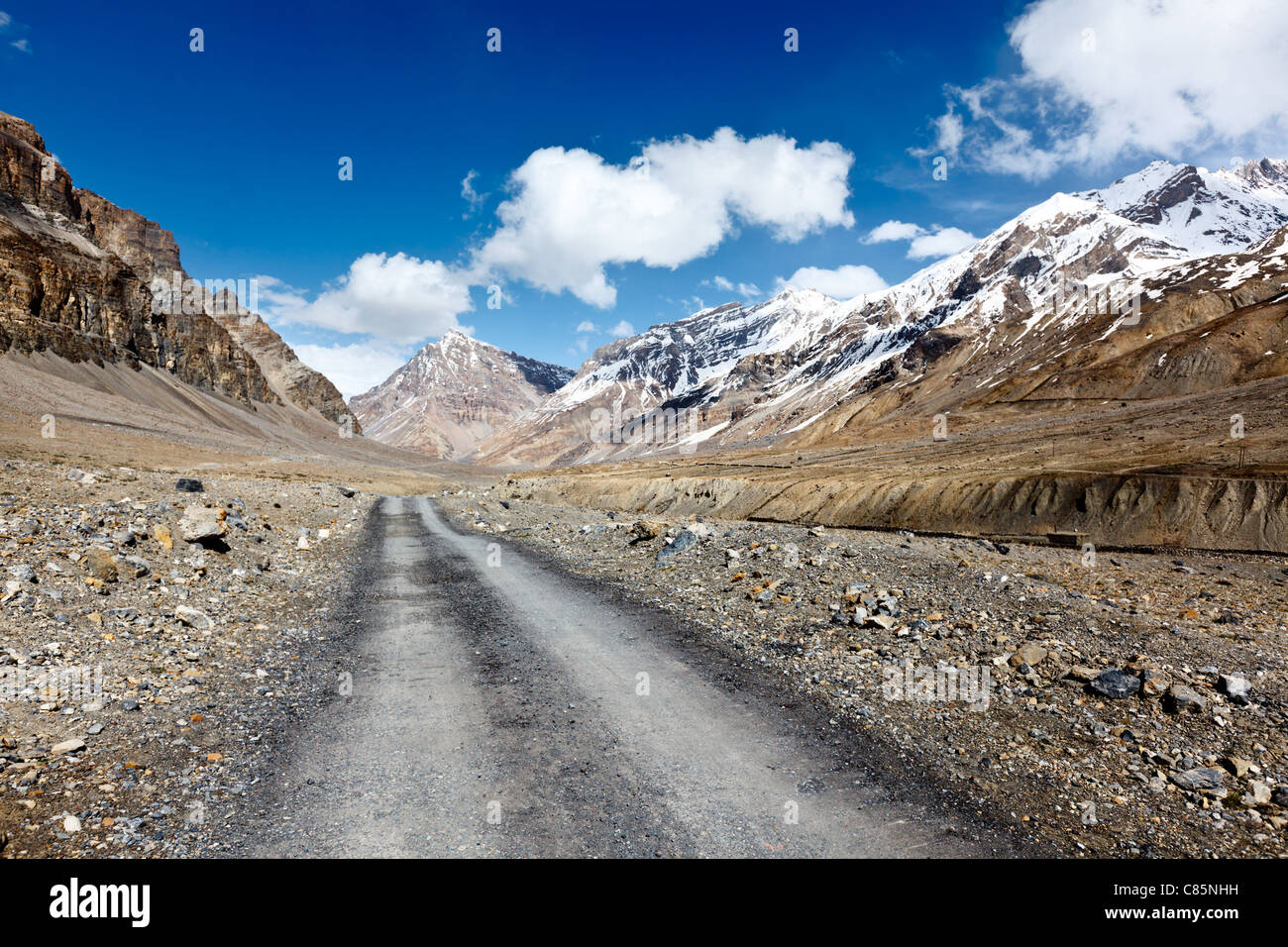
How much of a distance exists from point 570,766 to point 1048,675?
6.33m

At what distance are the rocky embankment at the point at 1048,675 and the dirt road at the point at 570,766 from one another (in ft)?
3.28

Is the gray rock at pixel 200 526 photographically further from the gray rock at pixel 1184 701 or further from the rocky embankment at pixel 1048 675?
the gray rock at pixel 1184 701

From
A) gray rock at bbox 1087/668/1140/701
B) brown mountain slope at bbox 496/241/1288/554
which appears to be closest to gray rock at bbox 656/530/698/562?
gray rock at bbox 1087/668/1140/701

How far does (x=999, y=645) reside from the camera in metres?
8.81

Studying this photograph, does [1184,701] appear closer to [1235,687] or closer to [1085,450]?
[1235,687]

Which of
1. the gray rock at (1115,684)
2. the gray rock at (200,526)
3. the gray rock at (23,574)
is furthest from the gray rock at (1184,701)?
the gray rock at (200,526)

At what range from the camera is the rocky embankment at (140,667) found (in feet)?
17.2

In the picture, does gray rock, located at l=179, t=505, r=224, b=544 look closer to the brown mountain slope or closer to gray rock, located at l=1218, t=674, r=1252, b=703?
gray rock, located at l=1218, t=674, r=1252, b=703

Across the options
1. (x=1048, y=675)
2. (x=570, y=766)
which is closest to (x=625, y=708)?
(x=570, y=766)

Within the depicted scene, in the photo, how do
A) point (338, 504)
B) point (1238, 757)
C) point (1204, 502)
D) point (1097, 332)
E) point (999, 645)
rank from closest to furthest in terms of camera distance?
1. point (1238, 757)
2. point (999, 645)
3. point (1204, 502)
4. point (338, 504)
5. point (1097, 332)

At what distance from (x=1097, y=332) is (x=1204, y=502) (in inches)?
4831

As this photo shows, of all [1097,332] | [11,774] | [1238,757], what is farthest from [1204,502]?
[1097,332]
